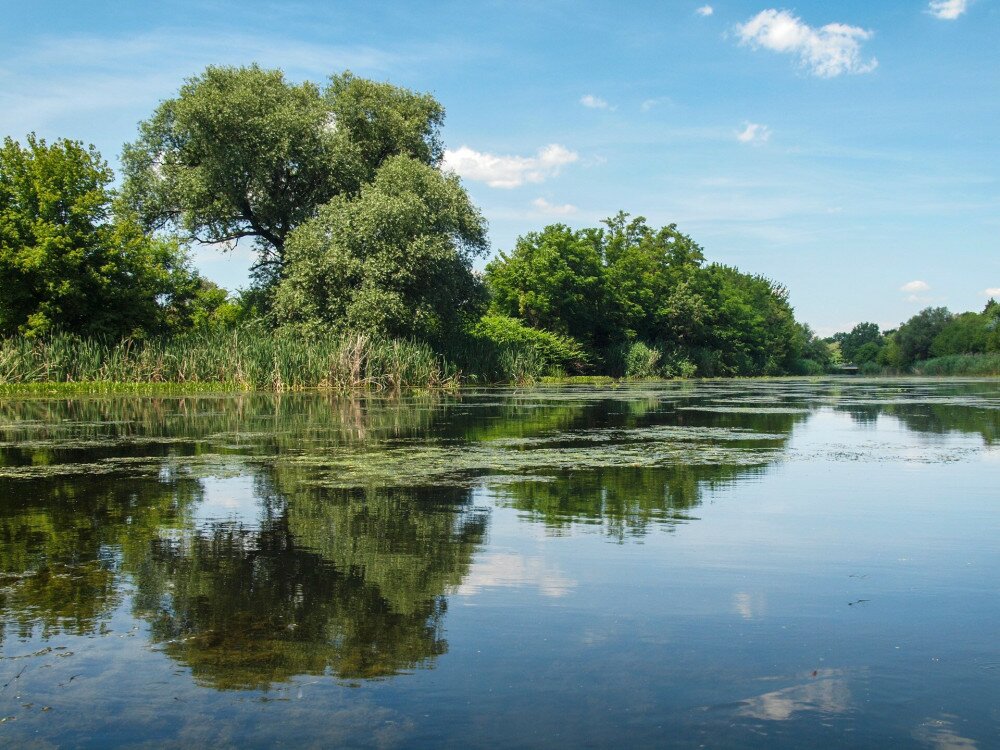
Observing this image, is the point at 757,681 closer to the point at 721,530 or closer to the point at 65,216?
the point at 721,530

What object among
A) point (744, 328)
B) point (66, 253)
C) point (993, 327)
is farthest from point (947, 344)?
point (66, 253)

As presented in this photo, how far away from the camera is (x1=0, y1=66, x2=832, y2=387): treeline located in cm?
3684

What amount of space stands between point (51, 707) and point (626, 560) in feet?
12.9

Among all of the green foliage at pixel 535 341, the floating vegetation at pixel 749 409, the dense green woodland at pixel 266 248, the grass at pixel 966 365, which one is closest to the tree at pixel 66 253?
the dense green woodland at pixel 266 248

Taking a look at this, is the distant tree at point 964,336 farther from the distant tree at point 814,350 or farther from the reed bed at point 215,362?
the reed bed at point 215,362

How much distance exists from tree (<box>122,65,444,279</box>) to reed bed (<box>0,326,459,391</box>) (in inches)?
379

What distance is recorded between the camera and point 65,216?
130 ft

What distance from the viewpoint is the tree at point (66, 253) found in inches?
1469

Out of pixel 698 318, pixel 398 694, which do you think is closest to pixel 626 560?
pixel 398 694

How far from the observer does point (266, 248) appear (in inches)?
1938

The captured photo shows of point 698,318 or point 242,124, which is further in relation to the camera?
point 698,318

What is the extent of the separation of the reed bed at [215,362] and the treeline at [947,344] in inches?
2532

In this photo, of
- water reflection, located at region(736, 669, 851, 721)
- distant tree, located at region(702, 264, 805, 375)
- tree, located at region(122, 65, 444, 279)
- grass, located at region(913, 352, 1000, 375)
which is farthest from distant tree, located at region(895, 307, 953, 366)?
water reflection, located at region(736, 669, 851, 721)

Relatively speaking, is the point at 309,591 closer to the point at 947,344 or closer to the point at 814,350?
the point at 947,344
